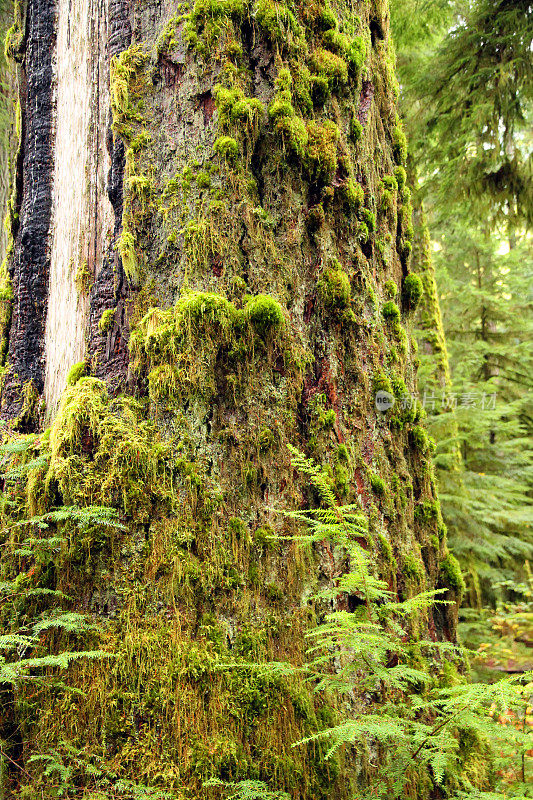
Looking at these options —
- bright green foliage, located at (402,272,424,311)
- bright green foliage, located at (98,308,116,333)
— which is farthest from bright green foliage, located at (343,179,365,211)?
bright green foliage, located at (98,308,116,333)

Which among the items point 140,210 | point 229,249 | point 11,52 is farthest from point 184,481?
point 11,52

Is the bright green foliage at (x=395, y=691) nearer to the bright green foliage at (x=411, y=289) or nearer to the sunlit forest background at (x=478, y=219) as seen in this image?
the sunlit forest background at (x=478, y=219)

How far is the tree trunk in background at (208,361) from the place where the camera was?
1721mm

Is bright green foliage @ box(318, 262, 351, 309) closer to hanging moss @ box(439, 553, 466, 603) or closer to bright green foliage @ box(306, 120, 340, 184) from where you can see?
bright green foliage @ box(306, 120, 340, 184)

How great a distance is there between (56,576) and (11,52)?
2758 mm

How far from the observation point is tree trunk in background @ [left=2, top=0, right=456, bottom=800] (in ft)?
5.65

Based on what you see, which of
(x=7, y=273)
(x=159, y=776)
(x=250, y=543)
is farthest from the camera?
(x=7, y=273)

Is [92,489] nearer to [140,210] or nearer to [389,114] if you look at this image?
[140,210]

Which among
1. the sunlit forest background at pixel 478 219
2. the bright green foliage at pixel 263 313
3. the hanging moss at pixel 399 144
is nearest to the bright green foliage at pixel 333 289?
the bright green foliage at pixel 263 313

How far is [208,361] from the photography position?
1.95 meters

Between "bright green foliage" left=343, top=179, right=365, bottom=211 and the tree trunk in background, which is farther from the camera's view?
"bright green foliage" left=343, top=179, right=365, bottom=211

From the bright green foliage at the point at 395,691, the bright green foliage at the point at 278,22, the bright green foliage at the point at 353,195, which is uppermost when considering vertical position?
the bright green foliage at the point at 278,22

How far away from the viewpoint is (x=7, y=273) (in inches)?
102

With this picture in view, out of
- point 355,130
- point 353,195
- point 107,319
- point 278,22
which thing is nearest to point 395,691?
point 107,319
